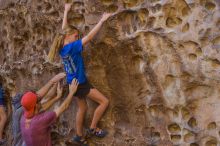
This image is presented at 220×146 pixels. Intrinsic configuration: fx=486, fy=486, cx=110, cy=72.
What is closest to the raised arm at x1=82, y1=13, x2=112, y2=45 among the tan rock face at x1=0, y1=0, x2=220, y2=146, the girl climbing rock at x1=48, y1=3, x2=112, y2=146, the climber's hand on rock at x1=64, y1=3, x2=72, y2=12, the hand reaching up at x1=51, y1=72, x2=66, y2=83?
the girl climbing rock at x1=48, y1=3, x2=112, y2=146

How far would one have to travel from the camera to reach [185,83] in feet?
12.5

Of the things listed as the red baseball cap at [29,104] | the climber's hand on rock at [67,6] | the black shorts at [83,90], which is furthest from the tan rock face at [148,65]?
the red baseball cap at [29,104]

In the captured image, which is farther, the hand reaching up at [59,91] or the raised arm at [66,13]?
the hand reaching up at [59,91]

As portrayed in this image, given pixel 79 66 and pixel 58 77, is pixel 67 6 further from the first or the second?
pixel 58 77

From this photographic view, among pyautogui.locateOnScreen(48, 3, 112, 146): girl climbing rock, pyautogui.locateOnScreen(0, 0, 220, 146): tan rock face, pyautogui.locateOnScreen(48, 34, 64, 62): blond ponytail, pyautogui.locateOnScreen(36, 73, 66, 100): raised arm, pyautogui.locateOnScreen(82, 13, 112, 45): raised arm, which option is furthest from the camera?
pyautogui.locateOnScreen(36, 73, 66, 100): raised arm

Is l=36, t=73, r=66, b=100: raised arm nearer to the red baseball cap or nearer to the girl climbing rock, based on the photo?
the girl climbing rock

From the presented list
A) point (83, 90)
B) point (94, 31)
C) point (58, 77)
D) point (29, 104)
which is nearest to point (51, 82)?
point (58, 77)

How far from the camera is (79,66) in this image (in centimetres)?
400

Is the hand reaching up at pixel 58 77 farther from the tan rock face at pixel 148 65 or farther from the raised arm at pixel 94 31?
the raised arm at pixel 94 31

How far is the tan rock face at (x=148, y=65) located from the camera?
12.1 feet

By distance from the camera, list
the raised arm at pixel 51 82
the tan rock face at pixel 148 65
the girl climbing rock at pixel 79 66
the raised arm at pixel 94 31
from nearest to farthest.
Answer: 1. the tan rock face at pixel 148 65
2. the raised arm at pixel 94 31
3. the girl climbing rock at pixel 79 66
4. the raised arm at pixel 51 82

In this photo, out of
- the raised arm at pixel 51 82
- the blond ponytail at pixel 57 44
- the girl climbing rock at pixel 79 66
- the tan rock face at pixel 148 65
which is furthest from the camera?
the raised arm at pixel 51 82

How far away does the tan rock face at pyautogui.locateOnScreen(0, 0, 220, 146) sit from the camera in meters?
3.69

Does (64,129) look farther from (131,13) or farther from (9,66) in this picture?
(131,13)
